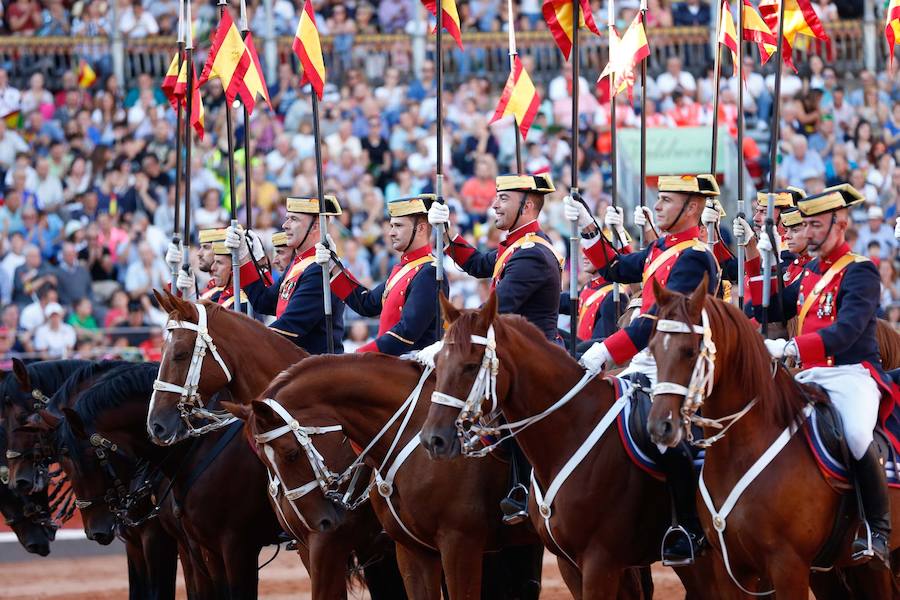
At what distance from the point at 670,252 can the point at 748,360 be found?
4.46 feet

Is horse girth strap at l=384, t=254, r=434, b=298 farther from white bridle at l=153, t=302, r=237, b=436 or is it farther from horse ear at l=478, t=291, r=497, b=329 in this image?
horse ear at l=478, t=291, r=497, b=329

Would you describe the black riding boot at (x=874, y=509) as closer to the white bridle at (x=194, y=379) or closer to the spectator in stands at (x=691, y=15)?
the white bridle at (x=194, y=379)

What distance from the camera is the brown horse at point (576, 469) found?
671 centimetres

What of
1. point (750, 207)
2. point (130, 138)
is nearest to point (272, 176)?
point (130, 138)

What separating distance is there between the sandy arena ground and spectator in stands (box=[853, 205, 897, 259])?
5.41 metres

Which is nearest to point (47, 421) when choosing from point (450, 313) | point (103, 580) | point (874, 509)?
point (450, 313)

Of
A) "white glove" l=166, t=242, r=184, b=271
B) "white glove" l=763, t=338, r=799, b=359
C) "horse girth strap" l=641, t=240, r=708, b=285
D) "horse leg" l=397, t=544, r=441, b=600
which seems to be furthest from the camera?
"white glove" l=166, t=242, r=184, b=271

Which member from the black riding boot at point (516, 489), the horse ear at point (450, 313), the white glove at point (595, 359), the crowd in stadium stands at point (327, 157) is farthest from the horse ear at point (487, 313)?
the crowd in stadium stands at point (327, 157)

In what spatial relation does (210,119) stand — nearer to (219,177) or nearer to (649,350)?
(219,177)

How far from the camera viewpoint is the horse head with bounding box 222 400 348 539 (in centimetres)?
696

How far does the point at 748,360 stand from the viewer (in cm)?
632

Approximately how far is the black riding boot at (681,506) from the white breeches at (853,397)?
2.19ft

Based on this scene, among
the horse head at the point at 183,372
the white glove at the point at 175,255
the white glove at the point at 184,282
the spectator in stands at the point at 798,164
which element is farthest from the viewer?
the spectator in stands at the point at 798,164

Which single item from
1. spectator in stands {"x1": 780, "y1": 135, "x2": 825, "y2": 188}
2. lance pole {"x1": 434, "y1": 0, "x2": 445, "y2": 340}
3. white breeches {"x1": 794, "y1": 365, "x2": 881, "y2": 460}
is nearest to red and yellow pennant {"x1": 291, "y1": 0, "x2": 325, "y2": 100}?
lance pole {"x1": 434, "y1": 0, "x2": 445, "y2": 340}
